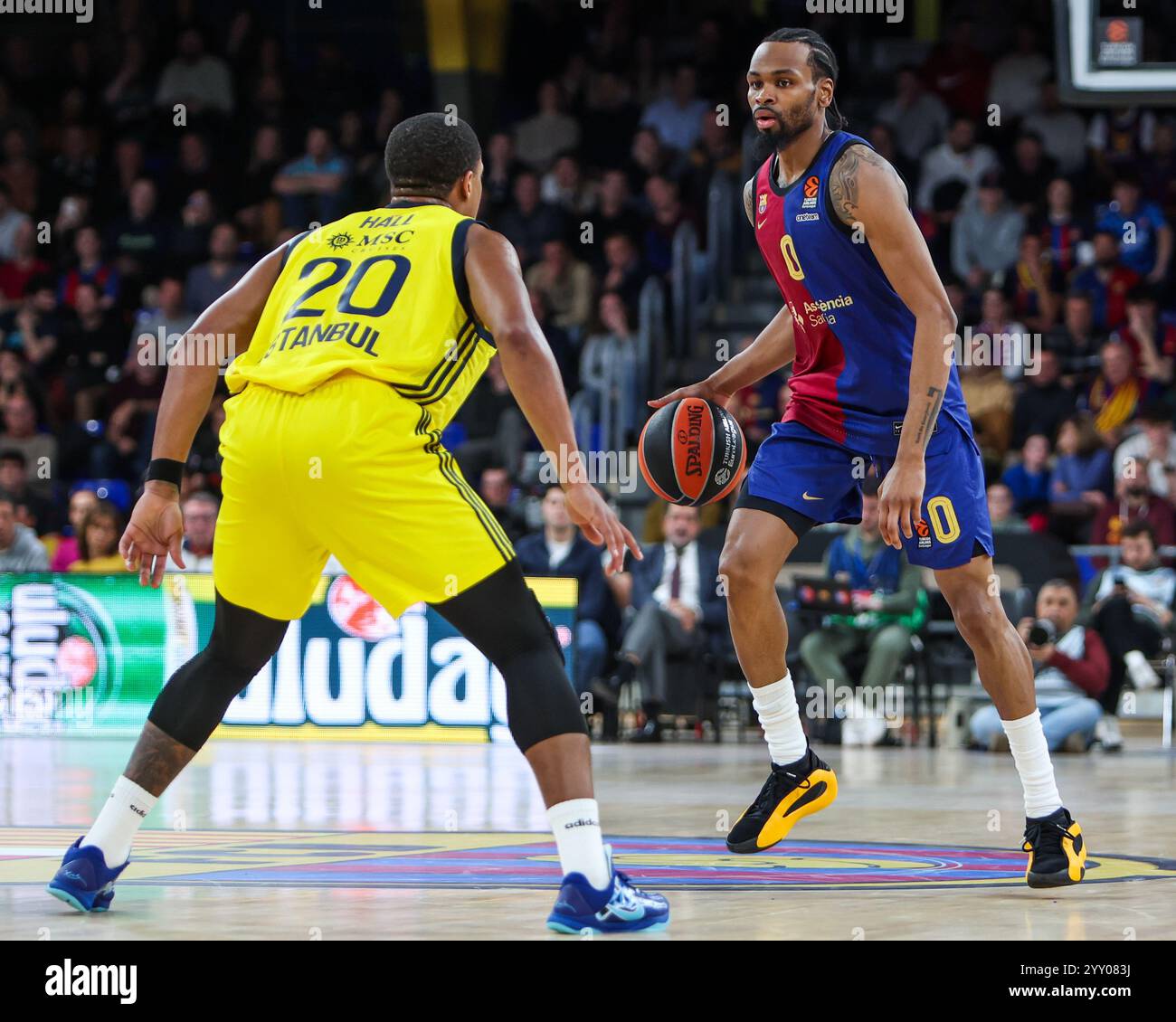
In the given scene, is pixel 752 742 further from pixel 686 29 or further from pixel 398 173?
pixel 686 29

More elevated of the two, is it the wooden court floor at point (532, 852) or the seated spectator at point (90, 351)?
the seated spectator at point (90, 351)

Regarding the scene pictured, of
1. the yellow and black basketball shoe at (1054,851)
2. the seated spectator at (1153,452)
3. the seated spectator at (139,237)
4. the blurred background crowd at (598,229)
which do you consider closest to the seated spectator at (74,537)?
the blurred background crowd at (598,229)

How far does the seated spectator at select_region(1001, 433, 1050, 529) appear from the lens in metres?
13.2

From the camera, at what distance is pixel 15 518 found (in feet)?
41.2

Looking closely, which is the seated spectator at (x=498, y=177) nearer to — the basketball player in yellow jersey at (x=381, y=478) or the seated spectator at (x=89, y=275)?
the seated spectator at (x=89, y=275)

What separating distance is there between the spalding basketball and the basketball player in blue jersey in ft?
0.90

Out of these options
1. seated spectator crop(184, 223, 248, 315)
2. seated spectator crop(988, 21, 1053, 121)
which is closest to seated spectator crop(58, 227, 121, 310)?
seated spectator crop(184, 223, 248, 315)

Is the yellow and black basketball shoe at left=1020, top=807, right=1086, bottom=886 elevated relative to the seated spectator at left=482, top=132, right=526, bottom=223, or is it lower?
lower

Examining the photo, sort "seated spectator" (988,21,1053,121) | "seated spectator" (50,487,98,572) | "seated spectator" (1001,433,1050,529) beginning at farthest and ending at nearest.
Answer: "seated spectator" (988,21,1053,121) < "seated spectator" (1001,433,1050,529) < "seated spectator" (50,487,98,572)

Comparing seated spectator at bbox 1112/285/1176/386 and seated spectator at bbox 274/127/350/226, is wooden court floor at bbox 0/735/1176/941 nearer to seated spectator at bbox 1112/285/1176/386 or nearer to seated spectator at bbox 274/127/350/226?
seated spectator at bbox 1112/285/1176/386

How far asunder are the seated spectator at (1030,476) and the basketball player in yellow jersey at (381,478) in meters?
9.32

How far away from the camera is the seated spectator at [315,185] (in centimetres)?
1705
